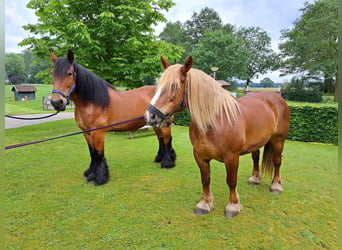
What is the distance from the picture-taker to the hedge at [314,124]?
668 cm

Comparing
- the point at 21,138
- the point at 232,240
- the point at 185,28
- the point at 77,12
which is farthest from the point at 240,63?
the point at 232,240

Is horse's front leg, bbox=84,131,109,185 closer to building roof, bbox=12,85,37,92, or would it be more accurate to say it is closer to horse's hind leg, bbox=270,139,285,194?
horse's hind leg, bbox=270,139,285,194

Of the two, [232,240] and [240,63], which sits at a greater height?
[240,63]

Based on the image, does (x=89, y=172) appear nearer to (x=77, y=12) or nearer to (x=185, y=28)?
(x=77, y=12)

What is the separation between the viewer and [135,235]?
7.33 ft

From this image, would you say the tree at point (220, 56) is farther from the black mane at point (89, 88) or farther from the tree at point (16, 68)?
the black mane at point (89, 88)

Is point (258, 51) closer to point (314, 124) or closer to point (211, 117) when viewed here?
point (314, 124)

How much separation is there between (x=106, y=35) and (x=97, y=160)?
540 cm

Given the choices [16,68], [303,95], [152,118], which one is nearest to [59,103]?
[152,118]

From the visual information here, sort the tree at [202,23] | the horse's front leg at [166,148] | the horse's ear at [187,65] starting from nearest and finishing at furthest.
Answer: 1. the horse's ear at [187,65]
2. the horse's front leg at [166,148]
3. the tree at [202,23]

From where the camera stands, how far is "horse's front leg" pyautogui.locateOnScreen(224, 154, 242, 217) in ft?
7.66

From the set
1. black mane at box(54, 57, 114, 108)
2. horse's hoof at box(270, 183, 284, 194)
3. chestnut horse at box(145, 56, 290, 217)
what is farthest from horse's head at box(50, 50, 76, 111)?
horse's hoof at box(270, 183, 284, 194)

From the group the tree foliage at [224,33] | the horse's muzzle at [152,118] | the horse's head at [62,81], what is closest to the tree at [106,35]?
the horse's head at [62,81]

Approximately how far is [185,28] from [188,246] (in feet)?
149
